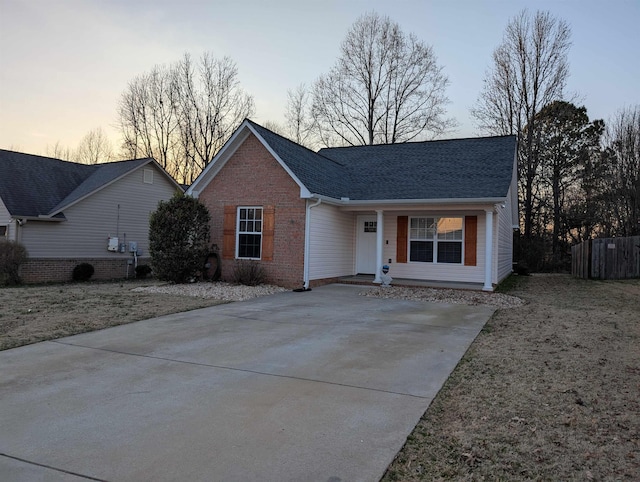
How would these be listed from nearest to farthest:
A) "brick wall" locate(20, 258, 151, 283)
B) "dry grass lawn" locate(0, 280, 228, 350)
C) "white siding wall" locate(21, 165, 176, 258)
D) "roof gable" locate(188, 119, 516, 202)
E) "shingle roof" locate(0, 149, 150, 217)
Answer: "dry grass lawn" locate(0, 280, 228, 350) < "roof gable" locate(188, 119, 516, 202) < "brick wall" locate(20, 258, 151, 283) < "shingle roof" locate(0, 149, 150, 217) < "white siding wall" locate(21, 165, 176, 258)

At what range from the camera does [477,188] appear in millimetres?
13188

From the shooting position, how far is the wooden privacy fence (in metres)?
17.8

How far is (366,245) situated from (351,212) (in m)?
1.36

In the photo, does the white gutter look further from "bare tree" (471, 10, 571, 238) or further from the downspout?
"bare tree" (471, 10, 571, 238)

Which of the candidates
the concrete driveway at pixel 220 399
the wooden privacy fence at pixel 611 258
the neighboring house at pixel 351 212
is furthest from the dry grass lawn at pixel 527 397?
Answer: the wooden privacy fence at pixel 611 258

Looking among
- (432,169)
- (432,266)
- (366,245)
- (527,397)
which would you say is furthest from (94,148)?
(527,397)

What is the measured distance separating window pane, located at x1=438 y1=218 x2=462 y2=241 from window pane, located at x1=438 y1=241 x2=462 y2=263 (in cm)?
20

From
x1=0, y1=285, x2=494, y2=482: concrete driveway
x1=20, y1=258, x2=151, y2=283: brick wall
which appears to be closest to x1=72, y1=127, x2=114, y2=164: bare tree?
x1=20, y1=258, x2=151, y2=283: brick wall

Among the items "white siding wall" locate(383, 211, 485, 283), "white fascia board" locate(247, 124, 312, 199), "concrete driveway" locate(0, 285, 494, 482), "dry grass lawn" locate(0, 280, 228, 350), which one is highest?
"white fascia board" locate(247, 124, 312, 199)

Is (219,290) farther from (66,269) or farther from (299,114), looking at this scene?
(299,114)

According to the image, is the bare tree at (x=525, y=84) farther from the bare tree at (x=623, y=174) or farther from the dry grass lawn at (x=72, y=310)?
the dry grass lawn at (x=72, y=310)

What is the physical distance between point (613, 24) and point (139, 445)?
14.8 metres

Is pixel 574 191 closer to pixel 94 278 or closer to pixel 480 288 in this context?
pixel 480 288

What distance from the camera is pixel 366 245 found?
16.0 m
